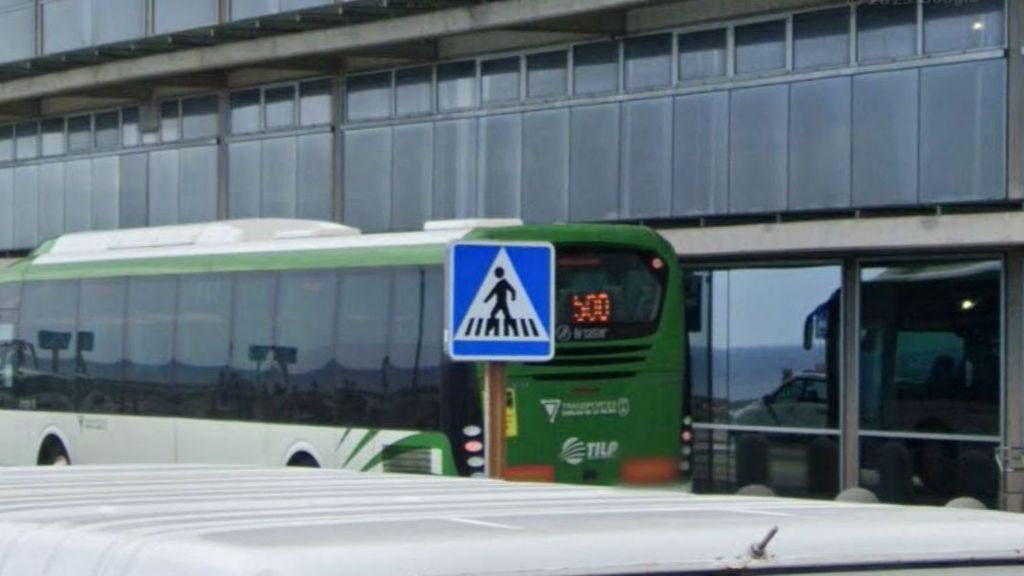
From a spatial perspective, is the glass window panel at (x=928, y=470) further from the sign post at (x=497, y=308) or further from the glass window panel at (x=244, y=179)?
the sign post at (x=497, y=308)

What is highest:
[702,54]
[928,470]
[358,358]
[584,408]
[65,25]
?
[65,25]

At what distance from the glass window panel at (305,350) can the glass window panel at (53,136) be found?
18.8m

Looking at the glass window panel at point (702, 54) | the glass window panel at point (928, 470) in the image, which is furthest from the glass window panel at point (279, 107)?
the glass window panel at point (928, 470)

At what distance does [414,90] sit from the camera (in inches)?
1244

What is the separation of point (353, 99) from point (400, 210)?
2.13m

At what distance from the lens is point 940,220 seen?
23922mm

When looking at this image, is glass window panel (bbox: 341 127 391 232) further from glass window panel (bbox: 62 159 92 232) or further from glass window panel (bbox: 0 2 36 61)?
glass window panel (bbox: 62 159 92 232)

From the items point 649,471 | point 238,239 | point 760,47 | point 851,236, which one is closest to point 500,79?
point 760,47

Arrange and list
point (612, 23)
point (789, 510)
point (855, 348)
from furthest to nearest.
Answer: point (612, 23), point (855, 348), point (789, 510)

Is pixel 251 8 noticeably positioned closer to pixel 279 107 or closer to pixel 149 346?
pixel 279 107

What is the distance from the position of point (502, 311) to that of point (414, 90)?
19922mm

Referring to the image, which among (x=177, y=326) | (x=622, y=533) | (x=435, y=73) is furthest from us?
(x=435, y=73)

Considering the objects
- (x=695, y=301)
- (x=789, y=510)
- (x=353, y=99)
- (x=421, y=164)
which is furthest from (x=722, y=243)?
(x=789, y=510)

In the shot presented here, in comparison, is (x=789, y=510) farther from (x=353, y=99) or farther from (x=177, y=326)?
(x=353, y=99)
